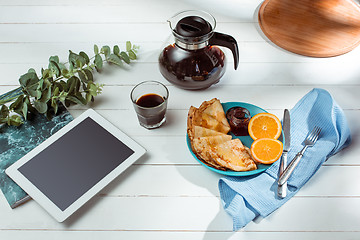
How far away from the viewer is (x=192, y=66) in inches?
47.1

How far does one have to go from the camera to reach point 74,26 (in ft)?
4.92

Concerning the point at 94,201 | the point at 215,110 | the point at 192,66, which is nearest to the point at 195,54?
the point at 192,66

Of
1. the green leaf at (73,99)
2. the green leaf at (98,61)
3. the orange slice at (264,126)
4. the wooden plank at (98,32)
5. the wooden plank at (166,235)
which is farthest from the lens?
the wooden plank at (98,32)

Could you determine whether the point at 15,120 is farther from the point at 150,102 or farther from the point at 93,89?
the point at 150,102

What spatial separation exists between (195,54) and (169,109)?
19 cm

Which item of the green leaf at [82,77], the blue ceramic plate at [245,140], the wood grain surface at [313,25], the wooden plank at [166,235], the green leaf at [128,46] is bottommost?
the wooden plank at [166,235]

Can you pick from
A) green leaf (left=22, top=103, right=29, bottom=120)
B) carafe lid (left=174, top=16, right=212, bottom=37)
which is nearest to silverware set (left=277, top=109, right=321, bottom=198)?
carafe lid (left=174, top=16, right=212, bottom=37)

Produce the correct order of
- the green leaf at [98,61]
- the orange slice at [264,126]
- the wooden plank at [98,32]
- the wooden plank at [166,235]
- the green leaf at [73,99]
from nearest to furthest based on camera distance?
the wooden plank at [166,235], the orange slice at [264,126], the green leaf at [73,99], the green leaf at [98,61], the wooden plank at [98,32]

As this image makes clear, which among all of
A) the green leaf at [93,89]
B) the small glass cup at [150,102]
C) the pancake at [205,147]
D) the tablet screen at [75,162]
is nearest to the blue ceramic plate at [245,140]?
the pancake at [205,147]

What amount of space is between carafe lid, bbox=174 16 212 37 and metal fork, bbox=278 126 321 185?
16.6 inches

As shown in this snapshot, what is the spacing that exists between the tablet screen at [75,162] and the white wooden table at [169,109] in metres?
0.05

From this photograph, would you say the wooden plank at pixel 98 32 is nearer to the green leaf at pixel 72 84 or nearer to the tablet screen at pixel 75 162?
the green leaf at pixel 72 84

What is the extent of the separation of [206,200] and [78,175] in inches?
13.8

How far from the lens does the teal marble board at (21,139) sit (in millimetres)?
1048
